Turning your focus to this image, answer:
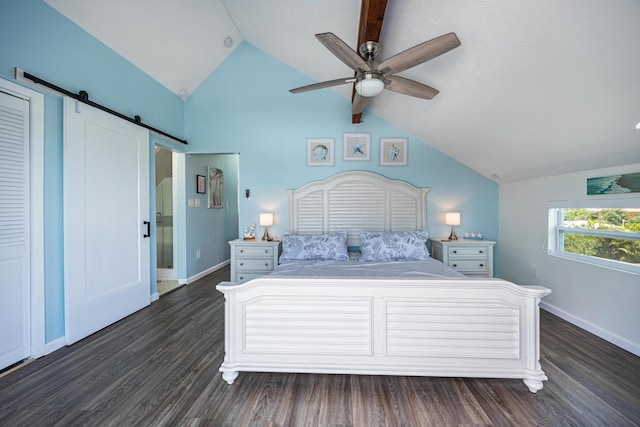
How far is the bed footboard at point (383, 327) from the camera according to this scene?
1.83 m

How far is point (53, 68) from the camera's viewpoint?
2342 mm

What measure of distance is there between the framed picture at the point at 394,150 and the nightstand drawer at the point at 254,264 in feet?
7.25

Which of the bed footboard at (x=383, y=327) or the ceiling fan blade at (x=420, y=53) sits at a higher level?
the ceiling fan blade at (x=420, y=53)

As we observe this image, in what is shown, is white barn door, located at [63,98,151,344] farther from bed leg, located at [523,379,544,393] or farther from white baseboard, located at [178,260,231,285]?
bed leg, located at [523,379,544,393]

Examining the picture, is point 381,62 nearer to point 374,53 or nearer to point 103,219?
point 374,53

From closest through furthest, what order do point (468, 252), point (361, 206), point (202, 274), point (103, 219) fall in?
point (103, 219)
point (468, 252)
point (361, 206)
point (202, 274)

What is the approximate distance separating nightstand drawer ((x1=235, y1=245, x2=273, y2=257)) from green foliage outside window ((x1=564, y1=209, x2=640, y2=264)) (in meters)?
3.45

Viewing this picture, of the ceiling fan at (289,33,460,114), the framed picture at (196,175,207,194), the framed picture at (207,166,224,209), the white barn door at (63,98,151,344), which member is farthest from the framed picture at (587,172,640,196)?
the framed picture at (207,166,224,209)

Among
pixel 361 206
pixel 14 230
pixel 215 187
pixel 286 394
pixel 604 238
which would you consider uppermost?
pixel 215 187

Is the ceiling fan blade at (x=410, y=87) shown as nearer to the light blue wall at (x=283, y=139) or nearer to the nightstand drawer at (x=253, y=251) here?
the light blue wall at (x=283, y=139)

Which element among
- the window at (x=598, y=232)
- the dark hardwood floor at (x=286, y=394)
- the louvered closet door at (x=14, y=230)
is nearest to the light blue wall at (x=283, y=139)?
the window at (x=598, y=232)

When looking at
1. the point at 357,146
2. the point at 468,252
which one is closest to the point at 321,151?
the point at 357,146

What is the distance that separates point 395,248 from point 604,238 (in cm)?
192

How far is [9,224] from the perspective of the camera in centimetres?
204
